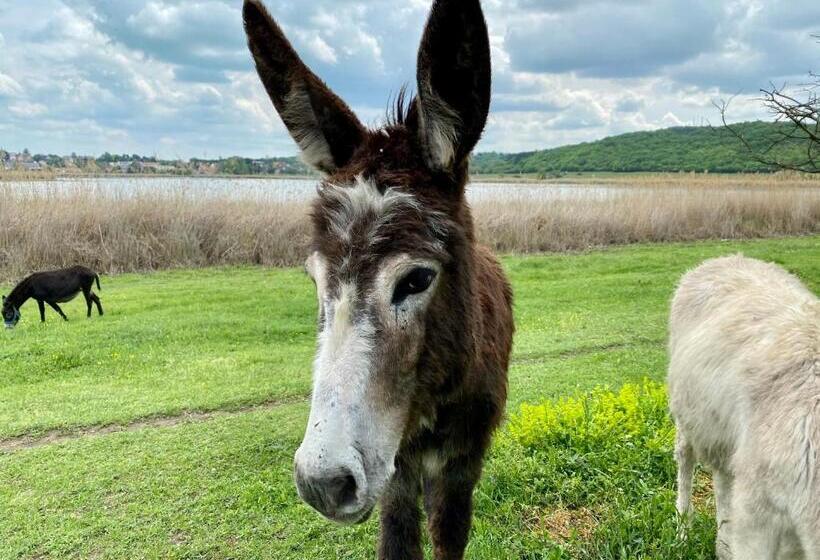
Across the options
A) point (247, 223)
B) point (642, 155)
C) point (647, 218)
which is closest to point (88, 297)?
point (247, 223)

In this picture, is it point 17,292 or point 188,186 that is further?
point 188,186

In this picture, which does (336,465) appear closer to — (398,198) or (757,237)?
(398,198)

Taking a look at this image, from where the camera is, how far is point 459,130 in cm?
211

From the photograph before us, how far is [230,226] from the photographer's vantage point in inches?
598

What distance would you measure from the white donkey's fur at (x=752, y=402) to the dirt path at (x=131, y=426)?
13.4ft

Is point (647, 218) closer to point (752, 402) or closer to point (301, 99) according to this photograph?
point (752, 402)

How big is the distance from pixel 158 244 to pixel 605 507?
13.6m

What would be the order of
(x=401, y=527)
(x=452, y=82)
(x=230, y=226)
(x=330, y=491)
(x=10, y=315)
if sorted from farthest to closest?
(x=230, y=226), (x=10, y=315), (x=401, y=527), (x=452, y=82), (x=330, y=491)

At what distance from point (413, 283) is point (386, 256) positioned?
0.14m

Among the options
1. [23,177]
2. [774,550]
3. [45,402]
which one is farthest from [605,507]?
[23,177]

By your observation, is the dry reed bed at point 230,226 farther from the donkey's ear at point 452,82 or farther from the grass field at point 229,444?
the donkey's ear at point 452,82

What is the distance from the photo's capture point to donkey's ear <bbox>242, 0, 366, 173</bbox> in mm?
2307

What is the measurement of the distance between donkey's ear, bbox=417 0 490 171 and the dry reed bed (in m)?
12.9

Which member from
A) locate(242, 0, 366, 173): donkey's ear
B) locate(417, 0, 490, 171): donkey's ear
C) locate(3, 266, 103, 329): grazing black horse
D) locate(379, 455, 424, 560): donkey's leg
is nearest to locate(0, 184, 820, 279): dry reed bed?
locate(3, 266, 103, 329): grazing black horse
